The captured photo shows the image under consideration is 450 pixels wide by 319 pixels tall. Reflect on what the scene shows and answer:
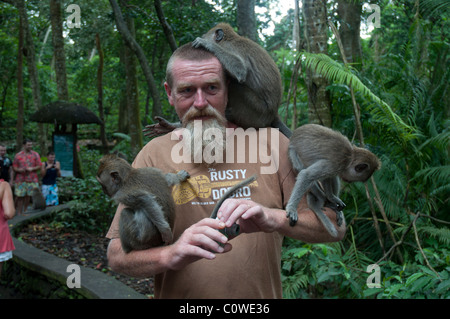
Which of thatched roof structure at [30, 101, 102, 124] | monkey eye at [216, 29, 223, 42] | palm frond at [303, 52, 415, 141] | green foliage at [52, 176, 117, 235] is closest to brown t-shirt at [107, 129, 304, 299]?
monkey eye at [216, 29, 223, 42]

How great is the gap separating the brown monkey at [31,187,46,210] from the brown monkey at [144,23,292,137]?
28.5 feet

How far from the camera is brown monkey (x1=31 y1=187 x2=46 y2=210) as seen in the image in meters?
10.6

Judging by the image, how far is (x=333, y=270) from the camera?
411 cm

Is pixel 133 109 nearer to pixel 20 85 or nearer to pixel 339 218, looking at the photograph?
pixel 20 85

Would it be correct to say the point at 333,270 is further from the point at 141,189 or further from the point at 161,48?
the point at 161,48

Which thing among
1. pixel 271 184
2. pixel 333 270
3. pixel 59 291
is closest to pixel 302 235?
pixel 271 184

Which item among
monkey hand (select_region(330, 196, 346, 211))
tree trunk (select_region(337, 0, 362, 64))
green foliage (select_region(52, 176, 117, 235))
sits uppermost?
tree trunk (select_region(337, 0, 362, 64))

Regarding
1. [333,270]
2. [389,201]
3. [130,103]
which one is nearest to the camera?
[333,270]

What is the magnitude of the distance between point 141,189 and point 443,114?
20.3 ft

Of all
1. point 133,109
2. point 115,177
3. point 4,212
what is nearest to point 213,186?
point 115,177

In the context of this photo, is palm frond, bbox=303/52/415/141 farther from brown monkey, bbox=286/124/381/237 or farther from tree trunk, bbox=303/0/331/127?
brown monkey, bbox=286/124/381/237

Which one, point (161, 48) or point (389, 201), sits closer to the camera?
point (389, 201)

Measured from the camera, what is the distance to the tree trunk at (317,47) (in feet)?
16.9

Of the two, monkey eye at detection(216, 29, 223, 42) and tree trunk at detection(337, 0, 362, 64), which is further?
tree trunk at detection(337, 0, 362, 64)
